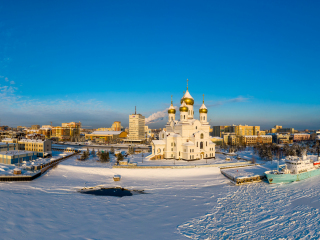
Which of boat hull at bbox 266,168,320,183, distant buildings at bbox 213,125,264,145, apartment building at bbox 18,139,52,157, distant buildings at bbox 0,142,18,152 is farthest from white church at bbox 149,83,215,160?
distant buildings at bbox 213,125,264,145

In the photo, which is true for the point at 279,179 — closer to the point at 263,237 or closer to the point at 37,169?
the point at 263,237

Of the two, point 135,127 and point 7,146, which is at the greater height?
point 135,127

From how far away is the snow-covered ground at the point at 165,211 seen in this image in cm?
1266

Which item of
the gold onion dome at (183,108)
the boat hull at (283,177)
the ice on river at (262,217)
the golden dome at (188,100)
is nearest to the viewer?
the ice on river at (262,217)

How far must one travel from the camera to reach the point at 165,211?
16391 millimetres

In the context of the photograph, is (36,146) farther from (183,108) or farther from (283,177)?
(283,177)

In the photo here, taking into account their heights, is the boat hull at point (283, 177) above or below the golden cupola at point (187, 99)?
below

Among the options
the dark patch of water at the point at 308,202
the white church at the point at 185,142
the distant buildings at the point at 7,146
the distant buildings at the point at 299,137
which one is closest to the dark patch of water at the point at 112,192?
the dark patch of water at the point at 308,202

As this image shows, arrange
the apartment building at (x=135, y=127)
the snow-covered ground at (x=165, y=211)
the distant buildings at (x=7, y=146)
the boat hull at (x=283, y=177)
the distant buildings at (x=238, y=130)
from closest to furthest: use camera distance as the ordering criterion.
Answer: the snow-covered ground at (x=165, y=211)
the boat hull at (x=283, y=177)
the distant buildings at (x=7, y=146)
the apartment building at (x=135, y=127)
the distant buildings at (x=238, y=130)

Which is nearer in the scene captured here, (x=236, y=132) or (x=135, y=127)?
(x=236, y=132)

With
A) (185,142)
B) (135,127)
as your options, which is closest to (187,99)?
(185,142)

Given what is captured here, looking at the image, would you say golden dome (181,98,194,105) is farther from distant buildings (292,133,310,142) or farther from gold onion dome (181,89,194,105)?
distant buildings (292,133,310,142)

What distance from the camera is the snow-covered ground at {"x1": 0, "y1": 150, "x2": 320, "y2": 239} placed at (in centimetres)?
1266

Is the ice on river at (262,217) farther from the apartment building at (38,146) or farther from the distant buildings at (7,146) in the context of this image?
the distant buildings at (7,146)
